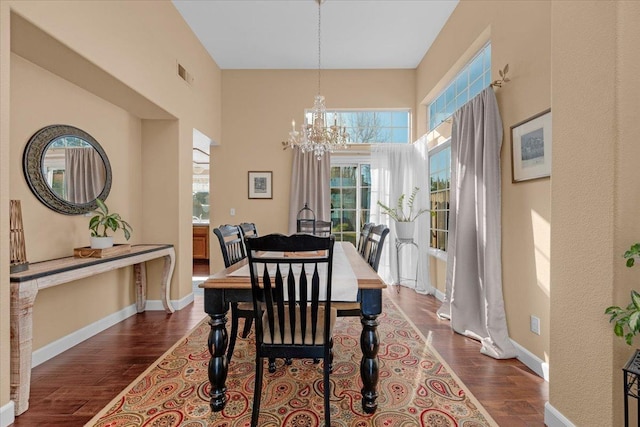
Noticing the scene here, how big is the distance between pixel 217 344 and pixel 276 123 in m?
3.87

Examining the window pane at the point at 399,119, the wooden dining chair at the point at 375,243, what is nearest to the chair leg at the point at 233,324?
the wooden dining chair at the point at 375,243

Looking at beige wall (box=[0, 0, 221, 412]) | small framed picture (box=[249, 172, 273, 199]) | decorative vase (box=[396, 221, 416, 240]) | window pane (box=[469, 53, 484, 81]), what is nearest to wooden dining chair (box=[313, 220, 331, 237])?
decorative vase (box=[396, 221, 416, 240])

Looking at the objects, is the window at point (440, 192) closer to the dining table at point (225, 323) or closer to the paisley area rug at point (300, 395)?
the paisley area rug at point (300, 395)

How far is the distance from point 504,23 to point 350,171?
2893 millimetres

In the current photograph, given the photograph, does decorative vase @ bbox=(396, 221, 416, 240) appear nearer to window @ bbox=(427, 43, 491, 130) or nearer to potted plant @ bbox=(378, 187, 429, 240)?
potted plant @ bbox=(378, 187, 429, 240)

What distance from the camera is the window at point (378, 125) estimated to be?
504 cm

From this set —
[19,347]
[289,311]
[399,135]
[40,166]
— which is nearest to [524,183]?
[289,311]

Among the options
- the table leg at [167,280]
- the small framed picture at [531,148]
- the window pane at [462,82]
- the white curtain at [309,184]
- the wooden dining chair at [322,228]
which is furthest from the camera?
the white curtain at [309,184]

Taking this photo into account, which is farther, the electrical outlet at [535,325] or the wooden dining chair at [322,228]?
the wooden dining chair at [322,228]

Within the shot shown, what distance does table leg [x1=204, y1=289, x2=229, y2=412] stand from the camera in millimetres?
1721

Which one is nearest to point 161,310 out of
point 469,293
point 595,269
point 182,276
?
point 182,276

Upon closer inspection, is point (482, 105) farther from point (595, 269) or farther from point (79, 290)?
point (79, 290)

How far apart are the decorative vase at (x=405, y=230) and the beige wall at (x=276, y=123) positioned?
5.77 feet

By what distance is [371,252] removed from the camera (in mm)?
2367
